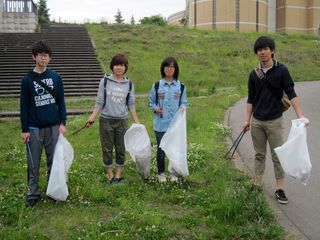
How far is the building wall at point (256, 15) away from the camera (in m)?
57.1

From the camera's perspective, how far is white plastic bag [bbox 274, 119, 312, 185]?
4.95 metres

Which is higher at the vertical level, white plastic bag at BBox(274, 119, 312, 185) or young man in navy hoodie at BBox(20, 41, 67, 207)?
young man in navy hoodie at BBox(20, 41, 67, 207)

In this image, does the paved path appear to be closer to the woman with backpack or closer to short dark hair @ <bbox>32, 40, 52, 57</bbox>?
the woman with backpack

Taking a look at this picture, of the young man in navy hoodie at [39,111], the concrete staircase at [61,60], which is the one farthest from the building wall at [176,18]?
the young man in navy hoodie at [39,111]

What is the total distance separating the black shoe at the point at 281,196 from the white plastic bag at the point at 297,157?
60cm

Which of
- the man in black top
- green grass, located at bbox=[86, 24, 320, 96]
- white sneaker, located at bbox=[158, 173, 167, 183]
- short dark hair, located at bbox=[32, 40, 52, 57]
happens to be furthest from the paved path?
green grass, located at bbox=[86, 24, 320, 96]

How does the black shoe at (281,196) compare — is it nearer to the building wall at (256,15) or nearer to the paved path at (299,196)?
the paved path at (299,196)

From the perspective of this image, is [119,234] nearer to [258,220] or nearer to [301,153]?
[258,220]

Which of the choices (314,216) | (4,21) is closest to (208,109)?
(314,216)

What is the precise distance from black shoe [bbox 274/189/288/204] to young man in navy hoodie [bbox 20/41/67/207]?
282 centimetres

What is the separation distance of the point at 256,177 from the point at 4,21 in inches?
1354

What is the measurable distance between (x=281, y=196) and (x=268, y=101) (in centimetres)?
121

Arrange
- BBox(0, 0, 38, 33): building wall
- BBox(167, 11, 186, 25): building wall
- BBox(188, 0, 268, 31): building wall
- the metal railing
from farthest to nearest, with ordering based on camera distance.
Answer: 1. BBox(167, 11, 186, 25): building wall
2. BBox(188, 0, 268, 31): building wall
3. the metal railing
4. BBox(0, 0, 38, 33): building wall

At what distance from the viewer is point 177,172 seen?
6.00 m
